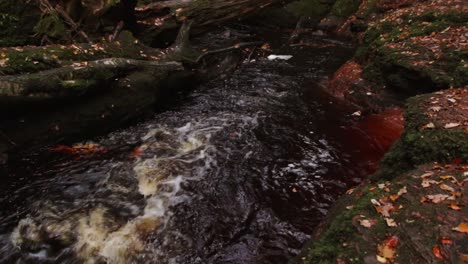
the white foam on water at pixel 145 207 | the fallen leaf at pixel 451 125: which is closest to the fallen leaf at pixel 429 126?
the fallen leaf at pixel 451 125

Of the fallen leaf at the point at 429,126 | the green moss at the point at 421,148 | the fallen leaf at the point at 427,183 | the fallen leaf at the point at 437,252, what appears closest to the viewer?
the fallen leaf at the point at 437,252

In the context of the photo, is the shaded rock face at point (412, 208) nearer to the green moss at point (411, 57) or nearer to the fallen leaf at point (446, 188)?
the fallen leaf at point (446, 188)

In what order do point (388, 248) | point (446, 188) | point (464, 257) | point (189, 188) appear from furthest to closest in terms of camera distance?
1. point (189, 188)
2. point (446, 188)
3. point (388, 248)
4. point (464, 257)

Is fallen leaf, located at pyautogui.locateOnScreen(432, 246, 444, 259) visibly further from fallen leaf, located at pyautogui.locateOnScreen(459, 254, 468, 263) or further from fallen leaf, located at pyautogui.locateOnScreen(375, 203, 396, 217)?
fallen leaf, located at pyautogui.locateOnScreen(375, 203, 396, 217)

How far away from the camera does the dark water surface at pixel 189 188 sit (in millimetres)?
4840

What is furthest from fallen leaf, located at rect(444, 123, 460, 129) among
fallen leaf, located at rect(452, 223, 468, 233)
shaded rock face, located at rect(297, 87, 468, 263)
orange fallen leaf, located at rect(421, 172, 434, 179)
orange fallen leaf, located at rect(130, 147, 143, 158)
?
orange fallen leaf, located at rect(130, 147, 143, 158)

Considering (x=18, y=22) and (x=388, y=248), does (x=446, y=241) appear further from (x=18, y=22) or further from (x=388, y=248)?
(x=18, y=22)

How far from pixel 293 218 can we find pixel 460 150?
90.7 inches

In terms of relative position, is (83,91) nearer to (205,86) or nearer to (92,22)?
(92,22)

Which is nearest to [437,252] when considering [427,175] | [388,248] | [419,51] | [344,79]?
[388,248]

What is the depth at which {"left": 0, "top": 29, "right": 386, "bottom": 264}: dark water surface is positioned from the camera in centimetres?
484

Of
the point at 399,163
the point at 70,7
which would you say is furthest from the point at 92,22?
the point at 399,163

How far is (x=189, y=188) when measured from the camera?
596cm

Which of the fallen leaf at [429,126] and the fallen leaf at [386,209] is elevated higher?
the fallen leaf at [429,126]
